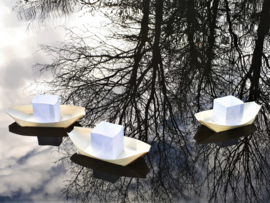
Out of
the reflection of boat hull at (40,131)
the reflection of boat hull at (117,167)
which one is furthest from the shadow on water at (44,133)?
the reflection of boat hull at (117,167)

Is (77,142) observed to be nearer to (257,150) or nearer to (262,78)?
(257,150)

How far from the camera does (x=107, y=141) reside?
37.9 inches

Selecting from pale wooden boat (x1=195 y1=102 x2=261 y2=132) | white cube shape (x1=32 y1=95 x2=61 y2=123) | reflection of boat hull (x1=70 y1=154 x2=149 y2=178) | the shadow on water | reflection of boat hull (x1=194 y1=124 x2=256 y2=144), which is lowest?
reflection of boat hull (x1=70 y1=154 x2=149 y2=178)

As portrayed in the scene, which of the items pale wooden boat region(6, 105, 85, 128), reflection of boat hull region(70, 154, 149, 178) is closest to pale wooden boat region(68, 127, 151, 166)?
reflection of boat hull region(70, 154, 149, 178)

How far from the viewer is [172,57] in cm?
173

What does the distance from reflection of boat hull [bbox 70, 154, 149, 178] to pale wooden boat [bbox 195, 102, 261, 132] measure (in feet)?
1.06

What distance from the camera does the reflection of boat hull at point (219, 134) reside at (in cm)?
114

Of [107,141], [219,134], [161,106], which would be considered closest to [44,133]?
[107,141]

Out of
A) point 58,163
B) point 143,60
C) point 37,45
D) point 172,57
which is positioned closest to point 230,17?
point 172,57

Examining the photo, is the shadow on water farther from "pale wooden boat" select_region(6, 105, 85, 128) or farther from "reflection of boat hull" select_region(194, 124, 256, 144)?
"reflection of boat hull" select_region(194, 124, 256, 144)

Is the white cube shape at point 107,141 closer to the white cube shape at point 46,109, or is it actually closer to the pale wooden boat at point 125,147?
the pale wooden boat at point 125,147

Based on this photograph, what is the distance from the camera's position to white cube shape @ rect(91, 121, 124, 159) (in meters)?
0.97

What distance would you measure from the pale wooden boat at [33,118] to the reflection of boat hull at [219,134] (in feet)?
1.55

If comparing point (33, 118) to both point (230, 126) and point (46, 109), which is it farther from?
point (230, 126)
